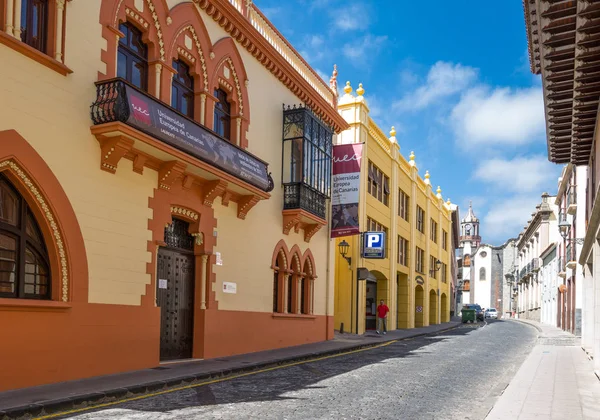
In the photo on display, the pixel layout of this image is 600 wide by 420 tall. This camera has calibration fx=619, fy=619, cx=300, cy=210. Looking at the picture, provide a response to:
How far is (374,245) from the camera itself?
27938 millimetres

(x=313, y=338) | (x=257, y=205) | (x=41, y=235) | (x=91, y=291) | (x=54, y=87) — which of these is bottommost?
(x=313, y=338)

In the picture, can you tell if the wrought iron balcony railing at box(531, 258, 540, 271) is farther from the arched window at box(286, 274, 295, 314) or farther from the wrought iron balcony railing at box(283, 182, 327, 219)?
the wrought iron balcony railing at box(283, 182, 327, 219)

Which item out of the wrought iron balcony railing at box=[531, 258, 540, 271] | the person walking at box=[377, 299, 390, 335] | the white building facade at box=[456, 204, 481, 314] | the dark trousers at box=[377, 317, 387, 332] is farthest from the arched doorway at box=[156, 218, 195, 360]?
the white building facade at box=[456, 204, 481, 314]

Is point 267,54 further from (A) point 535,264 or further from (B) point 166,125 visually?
(A) point 535,264

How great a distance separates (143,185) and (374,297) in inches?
909

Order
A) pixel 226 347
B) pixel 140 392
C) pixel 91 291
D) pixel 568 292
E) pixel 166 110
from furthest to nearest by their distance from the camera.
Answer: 1. pixel 568 292
2. pixel 226 347
3. pixel 166 110
4. pixel 91 291
5. pixel 140 392

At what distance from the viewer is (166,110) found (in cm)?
1289

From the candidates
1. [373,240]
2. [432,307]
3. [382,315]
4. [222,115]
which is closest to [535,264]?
[432,307]

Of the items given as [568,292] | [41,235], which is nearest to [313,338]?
[41,235]

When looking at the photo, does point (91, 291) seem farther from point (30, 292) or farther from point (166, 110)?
point (166, 110)

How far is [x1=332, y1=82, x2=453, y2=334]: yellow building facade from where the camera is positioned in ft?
94.4

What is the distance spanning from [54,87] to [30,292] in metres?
3.56

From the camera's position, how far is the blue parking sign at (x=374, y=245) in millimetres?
27634

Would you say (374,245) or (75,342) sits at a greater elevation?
(374,245)
